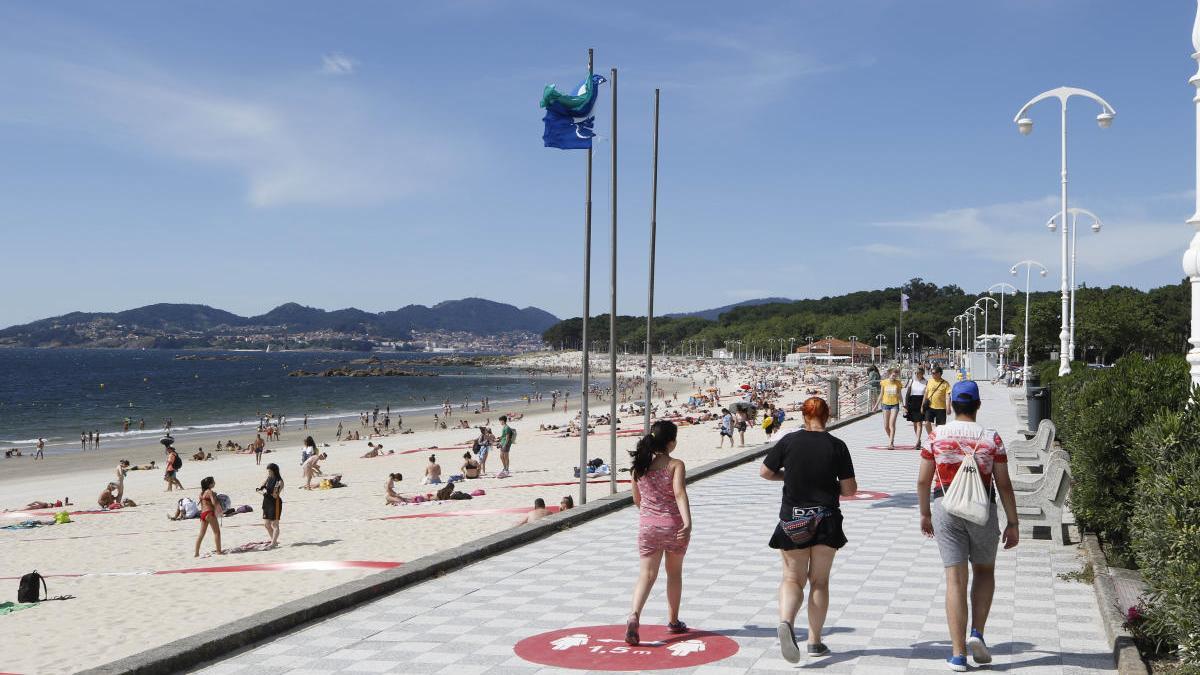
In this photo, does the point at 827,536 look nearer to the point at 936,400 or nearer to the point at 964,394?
the point at 964,394

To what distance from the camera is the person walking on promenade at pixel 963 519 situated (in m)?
5.55

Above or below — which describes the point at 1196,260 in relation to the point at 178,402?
above

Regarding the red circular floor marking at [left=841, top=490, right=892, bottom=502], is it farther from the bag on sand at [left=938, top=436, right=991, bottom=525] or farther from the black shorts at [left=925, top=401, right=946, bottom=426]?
the bag on sand at [left=938, top=436, right=991, bottom=525]

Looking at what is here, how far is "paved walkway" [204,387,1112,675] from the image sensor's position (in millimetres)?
6031

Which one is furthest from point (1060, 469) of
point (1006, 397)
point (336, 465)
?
point (1006, 397)

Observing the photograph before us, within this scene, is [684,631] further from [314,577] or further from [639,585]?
[314,577]

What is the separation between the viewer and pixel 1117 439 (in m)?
8.31

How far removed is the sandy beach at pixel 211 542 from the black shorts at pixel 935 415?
5.61 m

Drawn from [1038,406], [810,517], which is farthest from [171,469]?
[810,517]

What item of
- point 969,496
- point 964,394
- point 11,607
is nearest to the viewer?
point 969,496

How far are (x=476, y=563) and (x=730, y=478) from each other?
7388 millimetres

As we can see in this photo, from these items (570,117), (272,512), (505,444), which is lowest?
(272,512)

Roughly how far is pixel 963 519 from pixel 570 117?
8822mm

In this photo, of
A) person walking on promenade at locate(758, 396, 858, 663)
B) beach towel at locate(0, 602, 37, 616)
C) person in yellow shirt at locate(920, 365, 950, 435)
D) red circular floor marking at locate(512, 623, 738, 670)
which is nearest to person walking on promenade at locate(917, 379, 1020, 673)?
person walking on promenade at locate(758, 396, 858, 663)
